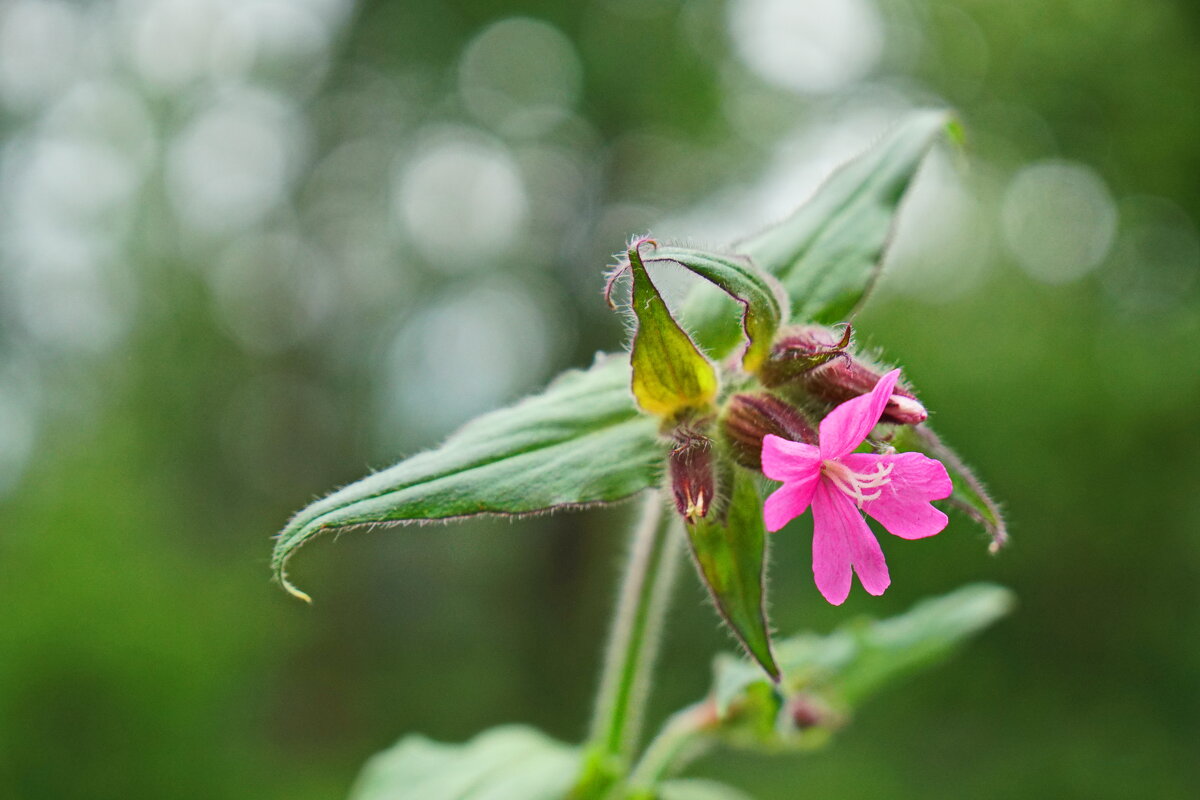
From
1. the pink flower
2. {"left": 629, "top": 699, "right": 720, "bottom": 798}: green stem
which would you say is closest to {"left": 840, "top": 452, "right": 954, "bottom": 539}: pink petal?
the pink flower

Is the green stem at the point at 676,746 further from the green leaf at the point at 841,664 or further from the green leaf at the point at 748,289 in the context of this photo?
the green leaf at the point at 748,289

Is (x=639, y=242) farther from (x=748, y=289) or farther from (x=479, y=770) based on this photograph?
(x=479, y=770)

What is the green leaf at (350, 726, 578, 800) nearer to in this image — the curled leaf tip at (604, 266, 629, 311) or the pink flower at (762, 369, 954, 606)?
the pink flower at (762, 369, 954, 606)

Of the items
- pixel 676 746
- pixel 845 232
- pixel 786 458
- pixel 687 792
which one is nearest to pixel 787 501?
pixel 786 458

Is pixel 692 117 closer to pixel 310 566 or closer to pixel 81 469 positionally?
pixel 310 566

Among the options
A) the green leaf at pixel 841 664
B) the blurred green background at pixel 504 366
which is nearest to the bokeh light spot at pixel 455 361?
the blurred green background at pixel 504 366

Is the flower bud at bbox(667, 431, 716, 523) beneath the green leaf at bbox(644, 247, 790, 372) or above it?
beneath
